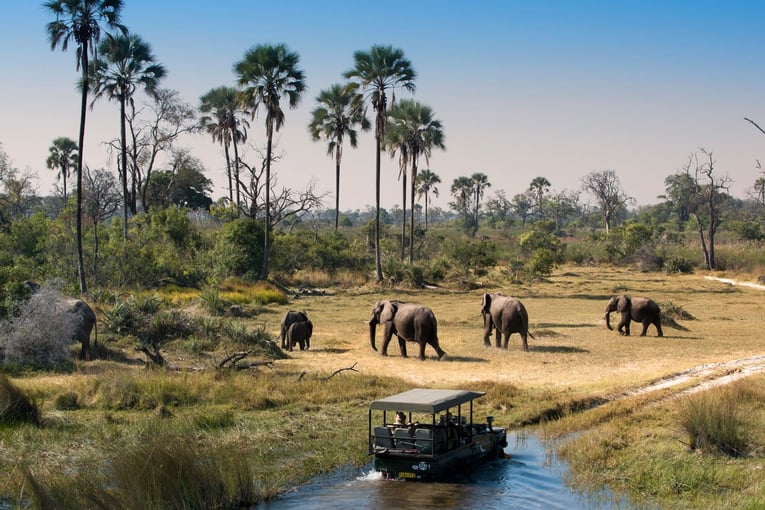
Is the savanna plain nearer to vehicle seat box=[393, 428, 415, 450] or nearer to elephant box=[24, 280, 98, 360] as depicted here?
elephant box=[24, 280, 98, 360]

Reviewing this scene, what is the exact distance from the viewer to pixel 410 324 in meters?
23.3

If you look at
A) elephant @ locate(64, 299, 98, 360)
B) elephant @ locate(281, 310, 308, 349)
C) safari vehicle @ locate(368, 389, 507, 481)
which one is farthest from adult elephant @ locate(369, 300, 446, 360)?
safari vehicle @ locate(368, 389, 507, 481)

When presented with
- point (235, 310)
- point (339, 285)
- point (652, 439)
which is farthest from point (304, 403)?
point (339, 285)

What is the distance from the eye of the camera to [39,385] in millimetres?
18000

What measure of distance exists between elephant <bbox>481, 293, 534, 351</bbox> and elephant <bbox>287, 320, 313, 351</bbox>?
5394 mm

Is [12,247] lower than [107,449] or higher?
higher

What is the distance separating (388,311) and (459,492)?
479 inches

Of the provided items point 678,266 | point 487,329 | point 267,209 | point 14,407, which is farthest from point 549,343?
point 678,266

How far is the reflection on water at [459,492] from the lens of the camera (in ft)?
37.8

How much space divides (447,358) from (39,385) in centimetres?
1066

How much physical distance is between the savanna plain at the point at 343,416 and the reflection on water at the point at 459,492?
32cm

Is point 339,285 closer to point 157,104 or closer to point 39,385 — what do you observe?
point 157,104

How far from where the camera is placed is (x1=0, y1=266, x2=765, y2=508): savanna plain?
36.0ft

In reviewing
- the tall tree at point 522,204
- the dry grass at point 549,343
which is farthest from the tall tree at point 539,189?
the dry grass at point 549,343
